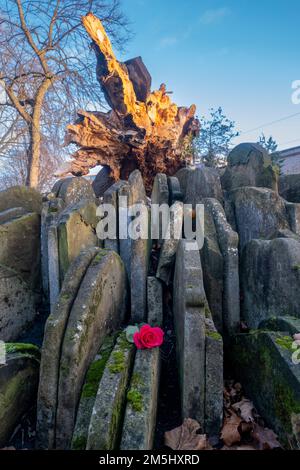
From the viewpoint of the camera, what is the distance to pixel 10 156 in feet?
49.9

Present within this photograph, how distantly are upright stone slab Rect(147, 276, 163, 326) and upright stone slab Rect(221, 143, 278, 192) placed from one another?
2431 mm

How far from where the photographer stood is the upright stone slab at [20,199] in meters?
4.43

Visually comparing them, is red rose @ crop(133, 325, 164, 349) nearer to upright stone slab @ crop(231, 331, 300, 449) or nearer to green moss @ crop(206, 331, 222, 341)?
green moss @ crop(206, 331, 222, 341)

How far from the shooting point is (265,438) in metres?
1.71

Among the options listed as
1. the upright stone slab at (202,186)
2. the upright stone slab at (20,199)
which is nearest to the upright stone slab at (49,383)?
the upright stone slab at (202,186)

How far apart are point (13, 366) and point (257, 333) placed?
169 cm

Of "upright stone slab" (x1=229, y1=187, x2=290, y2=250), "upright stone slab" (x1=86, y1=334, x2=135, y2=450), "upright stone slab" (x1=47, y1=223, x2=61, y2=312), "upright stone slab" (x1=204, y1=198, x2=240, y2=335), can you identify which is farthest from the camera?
"upright stone slab" (x1=229, y1=187, x2=290, y2=250)

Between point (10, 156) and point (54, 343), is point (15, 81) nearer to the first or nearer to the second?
point (10, 156)

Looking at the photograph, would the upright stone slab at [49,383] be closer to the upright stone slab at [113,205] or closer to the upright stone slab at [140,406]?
the upright stone slab at [140,406]

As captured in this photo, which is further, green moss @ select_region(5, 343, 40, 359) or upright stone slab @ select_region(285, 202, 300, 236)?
upright stone slab @ select_region(285, 202, 300, 236)

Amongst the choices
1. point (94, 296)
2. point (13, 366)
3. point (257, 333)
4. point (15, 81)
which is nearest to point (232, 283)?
point (257, 333)

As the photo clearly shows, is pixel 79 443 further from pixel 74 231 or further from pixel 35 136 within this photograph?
pixel 35 136

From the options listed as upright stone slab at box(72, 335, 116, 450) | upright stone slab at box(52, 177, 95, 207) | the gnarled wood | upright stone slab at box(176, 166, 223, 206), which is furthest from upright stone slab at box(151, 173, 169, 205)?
upright stone slab at box(72, 335, 116, 450)

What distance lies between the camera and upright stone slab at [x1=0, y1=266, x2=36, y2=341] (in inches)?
125
